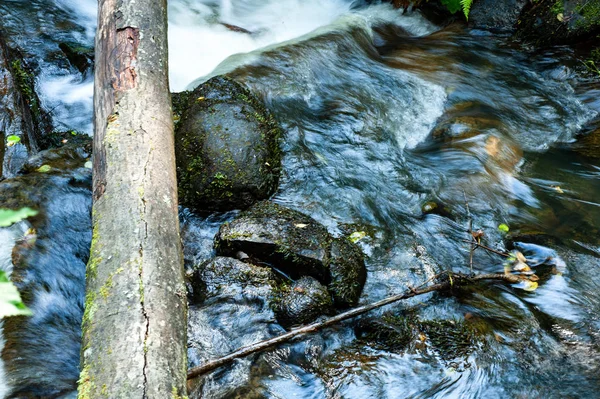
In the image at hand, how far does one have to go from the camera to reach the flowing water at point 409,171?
3.20 meters

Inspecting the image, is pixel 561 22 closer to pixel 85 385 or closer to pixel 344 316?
pixel 344 316

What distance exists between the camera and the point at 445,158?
209 inches

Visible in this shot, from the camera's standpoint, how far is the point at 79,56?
5.50 metres

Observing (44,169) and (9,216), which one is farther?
(44,169)

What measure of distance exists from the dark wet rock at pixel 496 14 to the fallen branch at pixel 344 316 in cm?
517

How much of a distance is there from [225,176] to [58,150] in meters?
1.50

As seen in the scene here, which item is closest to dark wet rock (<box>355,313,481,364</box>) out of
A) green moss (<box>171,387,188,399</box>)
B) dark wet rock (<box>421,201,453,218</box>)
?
dark wet rock (<box>421,201,453,218</box>)

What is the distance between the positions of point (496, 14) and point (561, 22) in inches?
37.9

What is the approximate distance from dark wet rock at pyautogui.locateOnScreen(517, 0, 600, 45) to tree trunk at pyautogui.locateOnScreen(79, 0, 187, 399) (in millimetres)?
6006

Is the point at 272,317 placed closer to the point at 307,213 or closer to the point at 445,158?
the point at 307,213

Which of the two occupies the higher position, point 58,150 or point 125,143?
point 125,143

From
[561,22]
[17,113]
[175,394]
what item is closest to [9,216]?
[175,394]

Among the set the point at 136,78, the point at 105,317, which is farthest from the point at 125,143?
the point at 105,317

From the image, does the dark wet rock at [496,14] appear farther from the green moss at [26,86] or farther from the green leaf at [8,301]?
the green leaf at [8,301]
